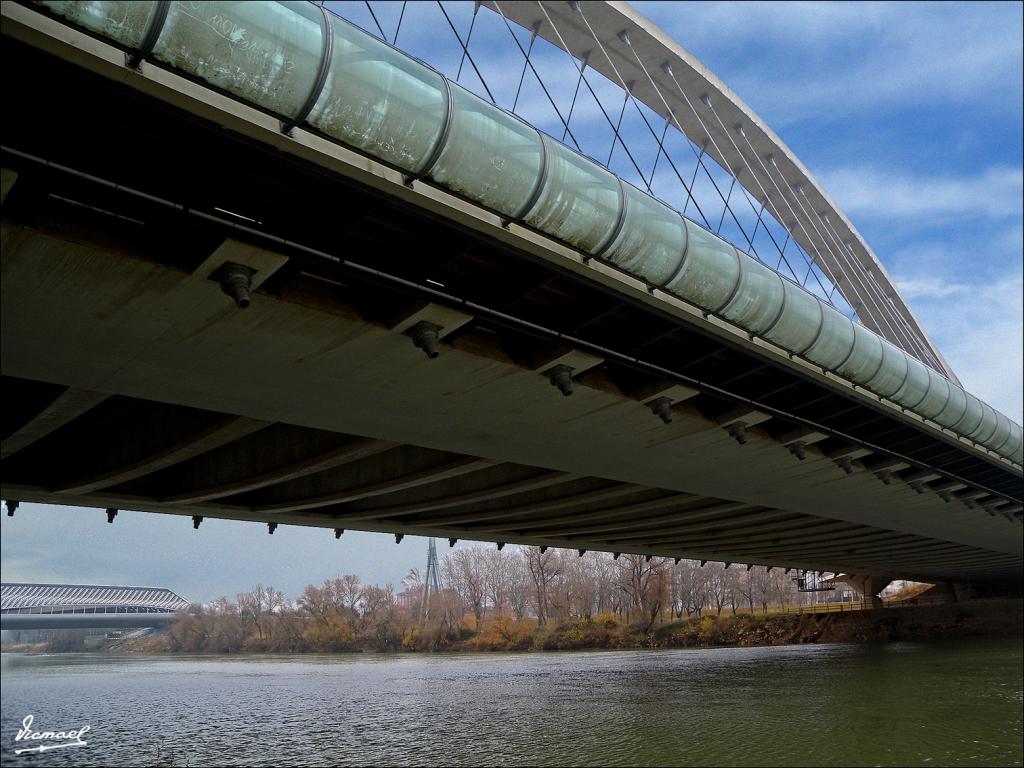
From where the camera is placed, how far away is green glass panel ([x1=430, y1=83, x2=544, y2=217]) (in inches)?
319

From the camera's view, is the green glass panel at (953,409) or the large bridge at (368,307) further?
the green glass panel at (953,409)

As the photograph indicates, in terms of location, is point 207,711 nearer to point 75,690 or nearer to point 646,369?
point 75,690

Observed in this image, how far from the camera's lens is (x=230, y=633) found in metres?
65.9

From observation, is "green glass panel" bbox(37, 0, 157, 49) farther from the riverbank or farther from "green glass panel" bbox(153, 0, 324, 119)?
the riverbank

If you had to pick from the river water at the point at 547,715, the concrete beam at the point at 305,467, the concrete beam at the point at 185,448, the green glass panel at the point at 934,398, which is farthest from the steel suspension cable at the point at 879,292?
the concrete beam at the point at 185,448

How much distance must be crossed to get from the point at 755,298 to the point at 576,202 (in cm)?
439

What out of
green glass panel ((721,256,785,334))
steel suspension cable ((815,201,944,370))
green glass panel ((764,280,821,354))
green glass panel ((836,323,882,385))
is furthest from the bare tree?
green glass panel ((721,256,785,334))

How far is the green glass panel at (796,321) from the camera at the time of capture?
13.1m

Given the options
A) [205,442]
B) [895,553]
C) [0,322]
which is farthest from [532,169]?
[895,553]

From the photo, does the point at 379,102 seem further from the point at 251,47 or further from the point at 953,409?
the point at 953,409

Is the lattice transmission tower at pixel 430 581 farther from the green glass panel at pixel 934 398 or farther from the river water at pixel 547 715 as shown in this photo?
the green glass panel at pixel 934 398

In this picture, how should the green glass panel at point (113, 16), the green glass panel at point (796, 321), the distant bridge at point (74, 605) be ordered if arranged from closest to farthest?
1. the green glass panel at point (113, 16)
2. the green glass panel at point (796, 321)
3. the distant bridge at point (74, 605)

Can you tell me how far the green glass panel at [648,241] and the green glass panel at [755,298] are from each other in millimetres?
Result: 1686

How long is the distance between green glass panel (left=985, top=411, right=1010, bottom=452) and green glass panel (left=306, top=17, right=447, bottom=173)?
64.9 ft
